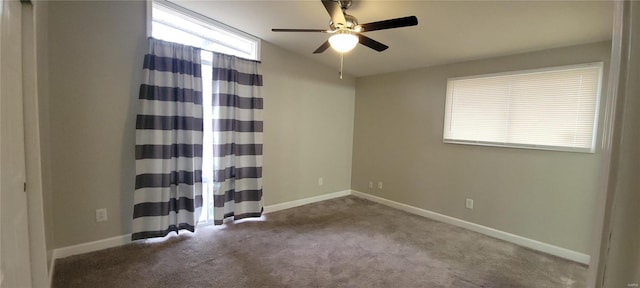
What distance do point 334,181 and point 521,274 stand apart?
9.22ft

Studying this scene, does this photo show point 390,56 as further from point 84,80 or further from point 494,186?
point 84,80

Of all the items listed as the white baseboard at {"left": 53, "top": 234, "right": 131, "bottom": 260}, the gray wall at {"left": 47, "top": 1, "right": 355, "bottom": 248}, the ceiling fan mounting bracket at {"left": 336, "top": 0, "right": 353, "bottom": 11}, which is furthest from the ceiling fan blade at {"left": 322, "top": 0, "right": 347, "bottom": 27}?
the white baseboard at {"left": 53, "top": 234, "right": 131, "bottom": 260}

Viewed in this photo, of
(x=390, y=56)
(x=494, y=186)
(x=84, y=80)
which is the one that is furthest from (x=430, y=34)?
(x=84, y=80)

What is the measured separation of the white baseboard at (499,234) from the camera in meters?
2.62

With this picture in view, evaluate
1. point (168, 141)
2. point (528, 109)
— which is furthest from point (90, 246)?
point (528, 109)

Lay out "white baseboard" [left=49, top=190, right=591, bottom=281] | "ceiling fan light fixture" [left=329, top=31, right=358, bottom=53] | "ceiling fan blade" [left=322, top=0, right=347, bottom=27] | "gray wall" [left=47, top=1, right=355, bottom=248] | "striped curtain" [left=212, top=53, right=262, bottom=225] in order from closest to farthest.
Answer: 1. "ceiling fan blade" [left=322, top=0, right=347, bottom=27]
2. "ceiling fan light fixture" [left=329, top=31, right=358, bottom=53]
3. "gray wall" [left=47, top=1, right=355, bottom=248]
4. "white baseboard" [left=49, top=190, right=591, bottom=281]
5. "striped curtain" [left=212, top=53, right=262, bottom=225]

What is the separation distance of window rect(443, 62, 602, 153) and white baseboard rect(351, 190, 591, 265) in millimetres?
1046

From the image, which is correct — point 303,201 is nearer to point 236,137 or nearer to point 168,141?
point 236,137

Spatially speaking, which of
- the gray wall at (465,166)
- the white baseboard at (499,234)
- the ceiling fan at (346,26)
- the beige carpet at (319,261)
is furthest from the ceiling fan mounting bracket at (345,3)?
the white baseboard at (499,234)

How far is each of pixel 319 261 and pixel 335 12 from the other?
216cm

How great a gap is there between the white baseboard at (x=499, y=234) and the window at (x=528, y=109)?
1.05 meters

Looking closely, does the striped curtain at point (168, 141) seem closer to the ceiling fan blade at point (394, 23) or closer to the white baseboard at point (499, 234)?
the ceiling fan blade at point (394, 23)

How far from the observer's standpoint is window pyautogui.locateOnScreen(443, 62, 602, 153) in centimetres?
253

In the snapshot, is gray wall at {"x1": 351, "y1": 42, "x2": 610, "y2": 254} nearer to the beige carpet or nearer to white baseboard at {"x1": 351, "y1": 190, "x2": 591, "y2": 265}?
white baseboard at {"x1": 351, "y1": 190, "x2": 591, "y2": 265}
